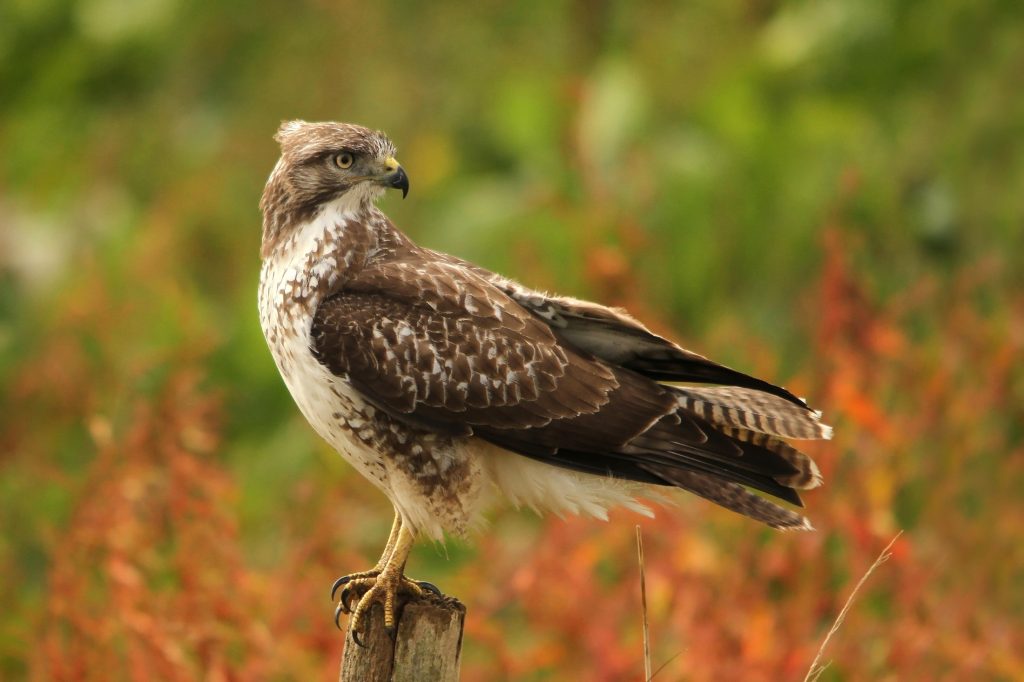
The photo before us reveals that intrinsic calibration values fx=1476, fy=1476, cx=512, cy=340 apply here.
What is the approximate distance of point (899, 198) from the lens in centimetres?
955

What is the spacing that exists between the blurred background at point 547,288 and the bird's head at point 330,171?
1.24 metres

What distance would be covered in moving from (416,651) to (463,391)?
0.76 meters

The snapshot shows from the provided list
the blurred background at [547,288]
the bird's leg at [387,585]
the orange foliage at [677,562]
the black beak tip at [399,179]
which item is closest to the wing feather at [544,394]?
the black beak tip at [399,179]

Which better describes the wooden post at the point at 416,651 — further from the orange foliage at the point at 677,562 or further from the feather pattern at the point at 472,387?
the orange foliage at the point at 677,562

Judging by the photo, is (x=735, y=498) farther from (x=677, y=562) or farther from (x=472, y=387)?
(x=677, y=562)

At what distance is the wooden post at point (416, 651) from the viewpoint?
158 inches

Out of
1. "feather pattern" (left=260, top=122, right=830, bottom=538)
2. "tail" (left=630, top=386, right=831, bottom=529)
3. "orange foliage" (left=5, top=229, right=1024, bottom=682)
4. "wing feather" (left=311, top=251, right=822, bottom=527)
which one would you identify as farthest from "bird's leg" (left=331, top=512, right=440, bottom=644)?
"orange foliage" (left=5, top=229, right=1024, bottom=682)

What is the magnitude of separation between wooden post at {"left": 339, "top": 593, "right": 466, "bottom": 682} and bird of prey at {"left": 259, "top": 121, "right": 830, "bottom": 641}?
17cm

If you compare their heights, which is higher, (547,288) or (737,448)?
(737,448)

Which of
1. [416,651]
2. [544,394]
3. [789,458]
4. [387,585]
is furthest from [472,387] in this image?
[789,458]

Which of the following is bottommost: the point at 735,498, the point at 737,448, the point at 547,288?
the point at 547,288

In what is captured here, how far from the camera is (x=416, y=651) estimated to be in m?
4.03

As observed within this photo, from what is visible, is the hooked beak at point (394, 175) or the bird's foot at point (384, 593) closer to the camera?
the bird's foot at point (384, 593)

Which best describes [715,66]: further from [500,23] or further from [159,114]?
[159,114]
